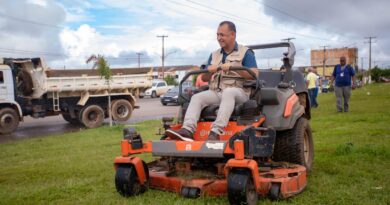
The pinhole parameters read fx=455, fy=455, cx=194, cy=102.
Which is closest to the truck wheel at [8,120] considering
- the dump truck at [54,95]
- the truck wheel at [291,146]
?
the dump truck at [54,95]

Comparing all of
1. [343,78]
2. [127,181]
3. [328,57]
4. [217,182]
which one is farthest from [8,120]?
[328,57]

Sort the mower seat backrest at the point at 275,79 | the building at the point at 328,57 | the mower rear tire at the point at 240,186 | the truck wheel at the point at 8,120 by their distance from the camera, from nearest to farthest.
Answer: the mower rear tire at the point at 240,186 < the mower seat backrest at the point at 275,79 < the truck wheel at the point at 8,120 < the building at the point at 328,57

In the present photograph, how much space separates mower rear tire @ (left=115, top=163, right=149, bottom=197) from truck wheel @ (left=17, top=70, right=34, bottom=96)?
44.4 feet

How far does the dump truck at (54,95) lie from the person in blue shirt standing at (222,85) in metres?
12.1

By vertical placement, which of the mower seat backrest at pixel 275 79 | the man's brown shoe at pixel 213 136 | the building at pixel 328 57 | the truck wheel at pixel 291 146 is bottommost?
the truck wheel at pixel 291 146

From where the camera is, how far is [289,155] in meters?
5.72

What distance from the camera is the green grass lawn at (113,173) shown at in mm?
5047

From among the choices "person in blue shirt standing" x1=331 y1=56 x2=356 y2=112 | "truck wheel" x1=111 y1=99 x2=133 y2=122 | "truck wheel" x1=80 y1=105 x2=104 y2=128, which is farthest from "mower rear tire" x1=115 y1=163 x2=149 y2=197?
"truck wheel" x1=111 y1=99 x2=133 y2=122

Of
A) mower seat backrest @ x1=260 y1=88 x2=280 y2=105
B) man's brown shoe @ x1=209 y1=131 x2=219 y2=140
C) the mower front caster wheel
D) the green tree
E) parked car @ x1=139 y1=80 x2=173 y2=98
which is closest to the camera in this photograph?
the mower front caster wheel

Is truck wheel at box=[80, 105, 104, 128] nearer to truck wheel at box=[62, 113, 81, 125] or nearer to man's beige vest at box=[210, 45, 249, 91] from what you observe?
truck wheel at box=[62, 113, 81, 125]

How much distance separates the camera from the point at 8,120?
52.3 ft

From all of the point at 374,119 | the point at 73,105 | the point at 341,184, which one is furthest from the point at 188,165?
the point at 73,105

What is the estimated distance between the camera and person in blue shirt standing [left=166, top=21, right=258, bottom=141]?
5.12m

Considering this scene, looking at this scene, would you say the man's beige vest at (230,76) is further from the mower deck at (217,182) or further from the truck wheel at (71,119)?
the truck wheel at (71,119)
